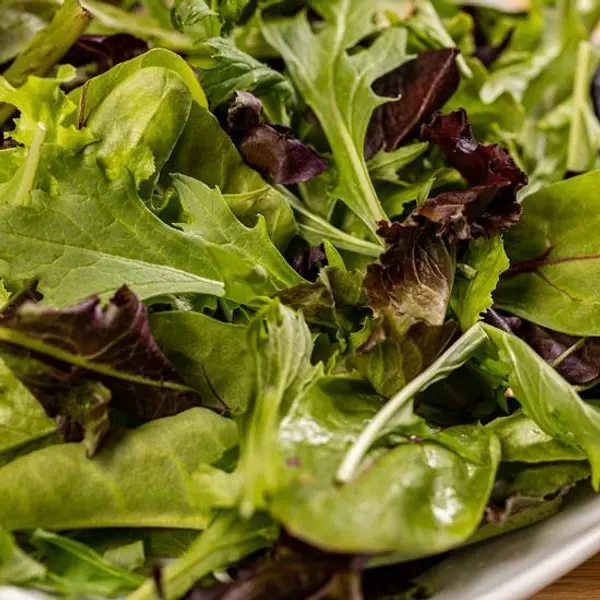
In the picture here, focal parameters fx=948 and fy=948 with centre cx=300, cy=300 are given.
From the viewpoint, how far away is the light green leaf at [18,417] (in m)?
0.78

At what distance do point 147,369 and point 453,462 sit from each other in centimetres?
25

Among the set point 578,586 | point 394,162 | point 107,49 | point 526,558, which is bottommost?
point 578,586

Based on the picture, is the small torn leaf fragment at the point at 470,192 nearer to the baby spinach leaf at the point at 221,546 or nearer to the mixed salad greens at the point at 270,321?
the mixed salad greens at the point at 270,321

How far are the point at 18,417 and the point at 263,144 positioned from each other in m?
0.36

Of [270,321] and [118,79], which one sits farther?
[118,79]

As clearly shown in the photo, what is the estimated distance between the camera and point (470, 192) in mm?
864

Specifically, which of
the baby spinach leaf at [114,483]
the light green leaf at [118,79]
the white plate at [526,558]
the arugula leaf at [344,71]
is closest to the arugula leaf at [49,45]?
the light green leaf at [118,79]

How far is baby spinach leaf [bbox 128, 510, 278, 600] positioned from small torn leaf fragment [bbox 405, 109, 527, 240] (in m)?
0.31

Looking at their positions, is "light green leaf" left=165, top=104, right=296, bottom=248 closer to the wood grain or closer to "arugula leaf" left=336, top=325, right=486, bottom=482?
"arugula leaf" left=336, top=325, right=486, bottom=482

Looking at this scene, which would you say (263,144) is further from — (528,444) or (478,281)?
(528,444)

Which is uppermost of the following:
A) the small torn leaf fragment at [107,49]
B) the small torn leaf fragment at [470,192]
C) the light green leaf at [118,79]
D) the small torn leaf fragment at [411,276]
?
the light green leaf at [118,79]

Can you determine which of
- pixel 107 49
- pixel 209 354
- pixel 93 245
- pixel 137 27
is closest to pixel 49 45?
pixel 107 49

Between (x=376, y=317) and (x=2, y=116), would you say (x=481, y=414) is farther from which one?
(x=2, y=116)

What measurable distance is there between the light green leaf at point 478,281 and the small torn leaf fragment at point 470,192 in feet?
0.06
